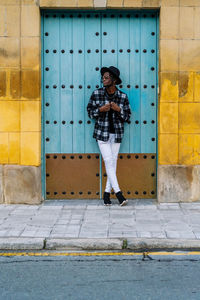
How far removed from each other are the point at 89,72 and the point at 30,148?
5.24ft

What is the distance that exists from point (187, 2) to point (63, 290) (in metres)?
5.42

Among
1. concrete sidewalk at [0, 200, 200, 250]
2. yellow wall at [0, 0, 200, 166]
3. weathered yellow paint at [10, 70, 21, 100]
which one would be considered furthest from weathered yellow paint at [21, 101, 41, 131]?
concrete sidewalk at [0, 200, 200, 250]

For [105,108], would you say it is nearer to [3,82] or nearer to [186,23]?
[3,82]

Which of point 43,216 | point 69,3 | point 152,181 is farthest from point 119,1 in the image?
point 43,216

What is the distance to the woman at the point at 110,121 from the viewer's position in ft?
25.3

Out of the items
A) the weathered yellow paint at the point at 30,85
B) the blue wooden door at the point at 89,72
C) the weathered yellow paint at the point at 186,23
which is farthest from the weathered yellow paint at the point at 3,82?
the weathered yellow paint at the point at 186,23

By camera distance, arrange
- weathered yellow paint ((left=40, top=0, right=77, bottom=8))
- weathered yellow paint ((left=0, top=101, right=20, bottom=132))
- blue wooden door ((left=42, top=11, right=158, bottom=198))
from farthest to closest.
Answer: blue wooden door ((left=42, top=11, right=158, bottom=198)), weathered yellow paint ((left=0, top=101, right=20, bottom=132)), weathered yellow paint ((left=40, top=0, right=77, bottom=8))

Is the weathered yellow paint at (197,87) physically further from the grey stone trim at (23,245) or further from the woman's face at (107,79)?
the grey stone trim at (23,245)

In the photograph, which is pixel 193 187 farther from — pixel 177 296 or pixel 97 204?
pixel 177 296

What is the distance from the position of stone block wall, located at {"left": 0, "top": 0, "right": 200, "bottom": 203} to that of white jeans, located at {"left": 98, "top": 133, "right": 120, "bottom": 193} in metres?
0.76

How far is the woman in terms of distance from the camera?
25.3ft

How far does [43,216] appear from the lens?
7.04 meters

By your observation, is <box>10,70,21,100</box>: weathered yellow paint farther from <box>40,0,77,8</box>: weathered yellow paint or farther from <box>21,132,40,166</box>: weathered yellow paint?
<box>40,0,77,8</box>: weathered yellow paint

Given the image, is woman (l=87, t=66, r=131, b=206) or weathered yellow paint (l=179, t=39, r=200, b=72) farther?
weathered yellow paint (l=179, t=39, r=200, b=72)
